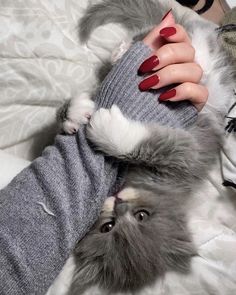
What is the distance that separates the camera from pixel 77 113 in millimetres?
1074

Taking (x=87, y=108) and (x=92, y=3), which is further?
(x=92, y=3)

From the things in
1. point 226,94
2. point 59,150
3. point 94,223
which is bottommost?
point 94,223

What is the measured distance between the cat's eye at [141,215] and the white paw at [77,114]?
0.25 meters

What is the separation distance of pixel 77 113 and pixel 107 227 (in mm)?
288

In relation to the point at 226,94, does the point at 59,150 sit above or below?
below

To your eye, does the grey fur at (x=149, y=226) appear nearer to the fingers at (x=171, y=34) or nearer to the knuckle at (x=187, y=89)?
the knuckle at (x=187, y=89)

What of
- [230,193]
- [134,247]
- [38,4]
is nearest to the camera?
[134,247]

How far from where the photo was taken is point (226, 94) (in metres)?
1.24

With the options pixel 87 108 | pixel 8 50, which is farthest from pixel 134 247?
pixel 8 50

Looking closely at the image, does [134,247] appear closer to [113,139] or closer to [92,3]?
[113,139]

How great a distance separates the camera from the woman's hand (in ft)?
3.39

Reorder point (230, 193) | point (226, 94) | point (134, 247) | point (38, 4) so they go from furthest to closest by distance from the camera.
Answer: point (38, 4)
point (226, 94)
point (230, 193)
point (134, 247)

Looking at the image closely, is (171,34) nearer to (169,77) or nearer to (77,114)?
(169,77)

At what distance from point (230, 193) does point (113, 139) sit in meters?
0.36
